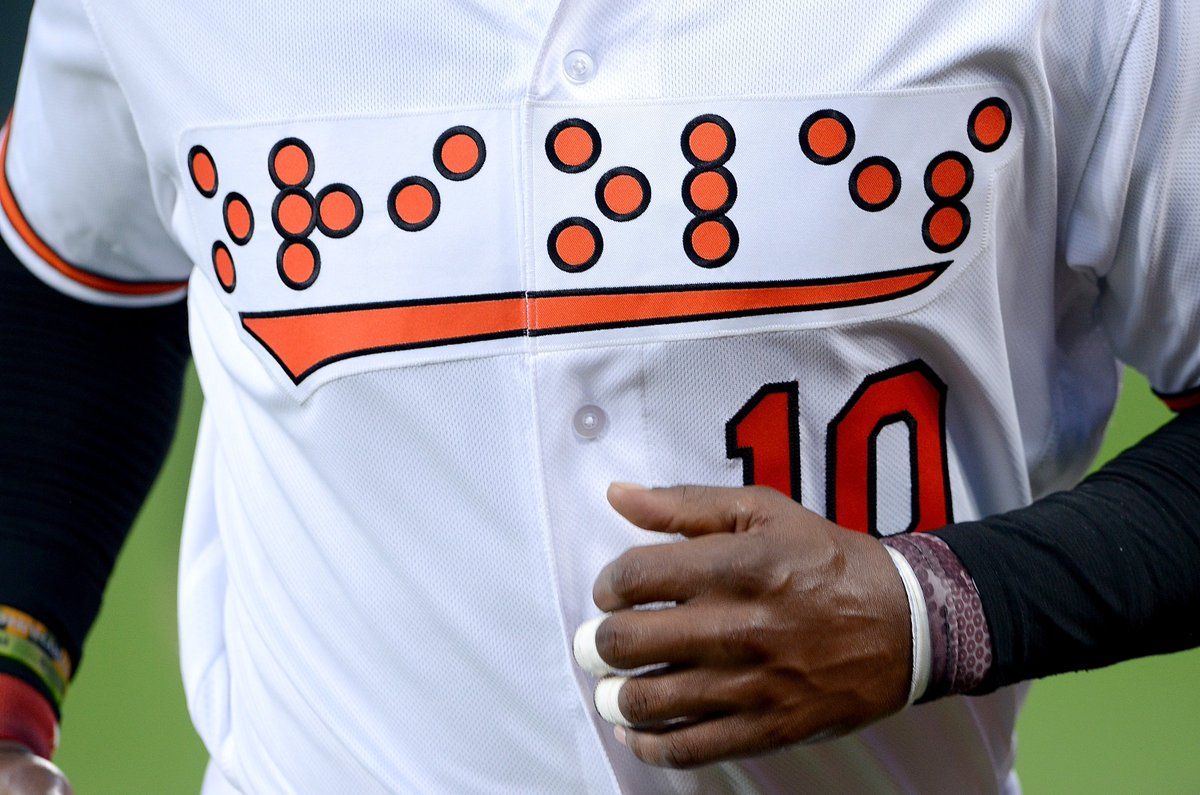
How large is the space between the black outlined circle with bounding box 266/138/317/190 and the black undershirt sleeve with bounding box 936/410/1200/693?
15.6 inches

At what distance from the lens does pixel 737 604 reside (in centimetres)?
61

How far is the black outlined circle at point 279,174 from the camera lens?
681mm

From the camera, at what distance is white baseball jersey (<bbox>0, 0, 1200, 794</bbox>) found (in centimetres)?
64

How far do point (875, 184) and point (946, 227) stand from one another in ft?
0.16

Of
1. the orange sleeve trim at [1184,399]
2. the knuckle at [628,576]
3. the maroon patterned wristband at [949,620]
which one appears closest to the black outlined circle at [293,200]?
the knuckle at [628,576]

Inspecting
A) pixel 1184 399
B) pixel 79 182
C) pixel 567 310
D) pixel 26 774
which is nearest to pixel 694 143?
pixel 567 310

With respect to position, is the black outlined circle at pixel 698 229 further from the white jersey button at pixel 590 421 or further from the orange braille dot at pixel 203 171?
the orange braille dot at pixel 203 171

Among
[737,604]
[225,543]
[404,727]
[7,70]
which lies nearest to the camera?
[737,604]

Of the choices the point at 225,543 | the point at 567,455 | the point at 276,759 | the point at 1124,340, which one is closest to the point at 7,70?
the point at 225,543

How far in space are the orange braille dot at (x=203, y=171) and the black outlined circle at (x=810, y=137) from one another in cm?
34

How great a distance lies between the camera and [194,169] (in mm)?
735

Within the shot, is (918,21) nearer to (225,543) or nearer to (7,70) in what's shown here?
(225,543)

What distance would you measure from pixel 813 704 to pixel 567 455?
0.18 metres

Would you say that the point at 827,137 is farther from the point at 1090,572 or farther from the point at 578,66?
the point at 1090,572
